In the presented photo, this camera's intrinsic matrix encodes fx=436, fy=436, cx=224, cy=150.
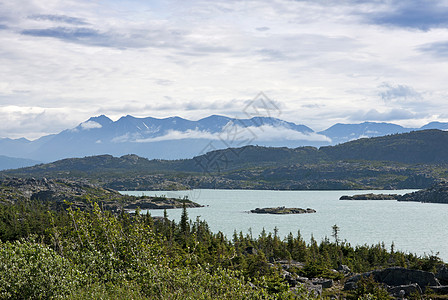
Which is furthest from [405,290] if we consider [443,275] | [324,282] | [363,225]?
[363,225]

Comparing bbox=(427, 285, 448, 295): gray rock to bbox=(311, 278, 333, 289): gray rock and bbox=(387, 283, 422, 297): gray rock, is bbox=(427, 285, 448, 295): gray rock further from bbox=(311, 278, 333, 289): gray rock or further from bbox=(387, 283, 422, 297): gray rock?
bbox=(311, 278, 333, 289): gray rock

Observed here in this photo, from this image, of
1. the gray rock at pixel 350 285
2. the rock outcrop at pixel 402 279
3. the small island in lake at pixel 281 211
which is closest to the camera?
the rock outcrop at pixel 402 279

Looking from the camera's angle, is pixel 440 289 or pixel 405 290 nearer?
pixel 405 290

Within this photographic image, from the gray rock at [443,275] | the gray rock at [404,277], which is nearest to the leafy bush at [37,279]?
the gray rock at [404,277]

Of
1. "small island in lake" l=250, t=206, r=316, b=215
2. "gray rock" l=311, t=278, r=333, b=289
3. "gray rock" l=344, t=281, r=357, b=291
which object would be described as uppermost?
"gray rock" l=344, t=281, r=357, b=291

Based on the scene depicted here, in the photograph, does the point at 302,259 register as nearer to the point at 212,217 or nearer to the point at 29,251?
the point at 29,251

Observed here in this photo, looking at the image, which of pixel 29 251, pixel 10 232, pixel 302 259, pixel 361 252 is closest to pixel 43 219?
pixel 10 232

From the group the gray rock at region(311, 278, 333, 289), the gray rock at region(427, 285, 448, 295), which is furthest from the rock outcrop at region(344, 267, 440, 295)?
the gray rock at region(311, 278, 333, 289)

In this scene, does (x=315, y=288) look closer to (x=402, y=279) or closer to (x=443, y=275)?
(x=402, y=279)

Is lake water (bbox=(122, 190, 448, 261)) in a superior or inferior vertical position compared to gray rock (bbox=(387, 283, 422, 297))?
inferior

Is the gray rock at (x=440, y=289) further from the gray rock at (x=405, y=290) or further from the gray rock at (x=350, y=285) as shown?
the gray rock at (x=350, y=285)

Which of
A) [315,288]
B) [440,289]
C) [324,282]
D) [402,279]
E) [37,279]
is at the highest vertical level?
[37,279]

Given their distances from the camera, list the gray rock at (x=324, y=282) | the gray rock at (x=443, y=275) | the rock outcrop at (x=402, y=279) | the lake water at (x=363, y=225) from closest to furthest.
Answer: the rock outcrop at (x=402, y=279) < the gray rock at (x=443, y=275) < the gray rock at (x=324, y=282) < the lake water at (x=363, y=225)

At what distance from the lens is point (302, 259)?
6762 centimetres
